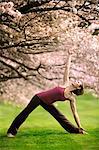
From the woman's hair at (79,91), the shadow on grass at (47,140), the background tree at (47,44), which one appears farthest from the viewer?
the background tree at (47,44)

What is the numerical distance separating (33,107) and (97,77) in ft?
2.95

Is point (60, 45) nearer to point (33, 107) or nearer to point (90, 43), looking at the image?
point (90, 43)

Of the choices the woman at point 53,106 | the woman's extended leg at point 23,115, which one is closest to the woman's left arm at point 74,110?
the woman at point 53,106

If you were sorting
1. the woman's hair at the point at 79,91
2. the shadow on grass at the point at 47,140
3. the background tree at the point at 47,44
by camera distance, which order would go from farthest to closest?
the background tree at the point at 47,44
the woman's hair at the point at 79,91
the shadow on grass at the point at 47,140

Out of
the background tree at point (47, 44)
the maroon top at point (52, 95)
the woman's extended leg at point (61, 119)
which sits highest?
the background tree at point (47, 44)

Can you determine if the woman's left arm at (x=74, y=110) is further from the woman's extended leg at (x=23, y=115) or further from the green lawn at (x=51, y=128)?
the woman's extended leg at (x=23, y=115)

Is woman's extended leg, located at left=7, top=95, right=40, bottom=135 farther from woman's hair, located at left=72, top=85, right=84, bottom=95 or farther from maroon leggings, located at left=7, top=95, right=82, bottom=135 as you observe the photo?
woman's hair, located at left=72, top=85, right=84, bottom=95

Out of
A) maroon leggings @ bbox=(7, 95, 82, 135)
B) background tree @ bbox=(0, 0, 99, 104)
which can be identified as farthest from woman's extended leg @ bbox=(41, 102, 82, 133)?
background tree @ bbox=(0, 0, 99, 104)

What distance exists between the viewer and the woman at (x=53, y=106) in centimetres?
742

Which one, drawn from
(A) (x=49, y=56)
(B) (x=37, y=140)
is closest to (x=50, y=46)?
(A) (x=49, y=56)

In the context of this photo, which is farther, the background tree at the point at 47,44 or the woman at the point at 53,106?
the background tree at the point at 47,44

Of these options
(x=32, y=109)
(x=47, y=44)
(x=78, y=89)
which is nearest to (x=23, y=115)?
(x=32, y=109)

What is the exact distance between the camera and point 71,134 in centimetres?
745

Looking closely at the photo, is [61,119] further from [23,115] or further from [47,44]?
[47,44]
